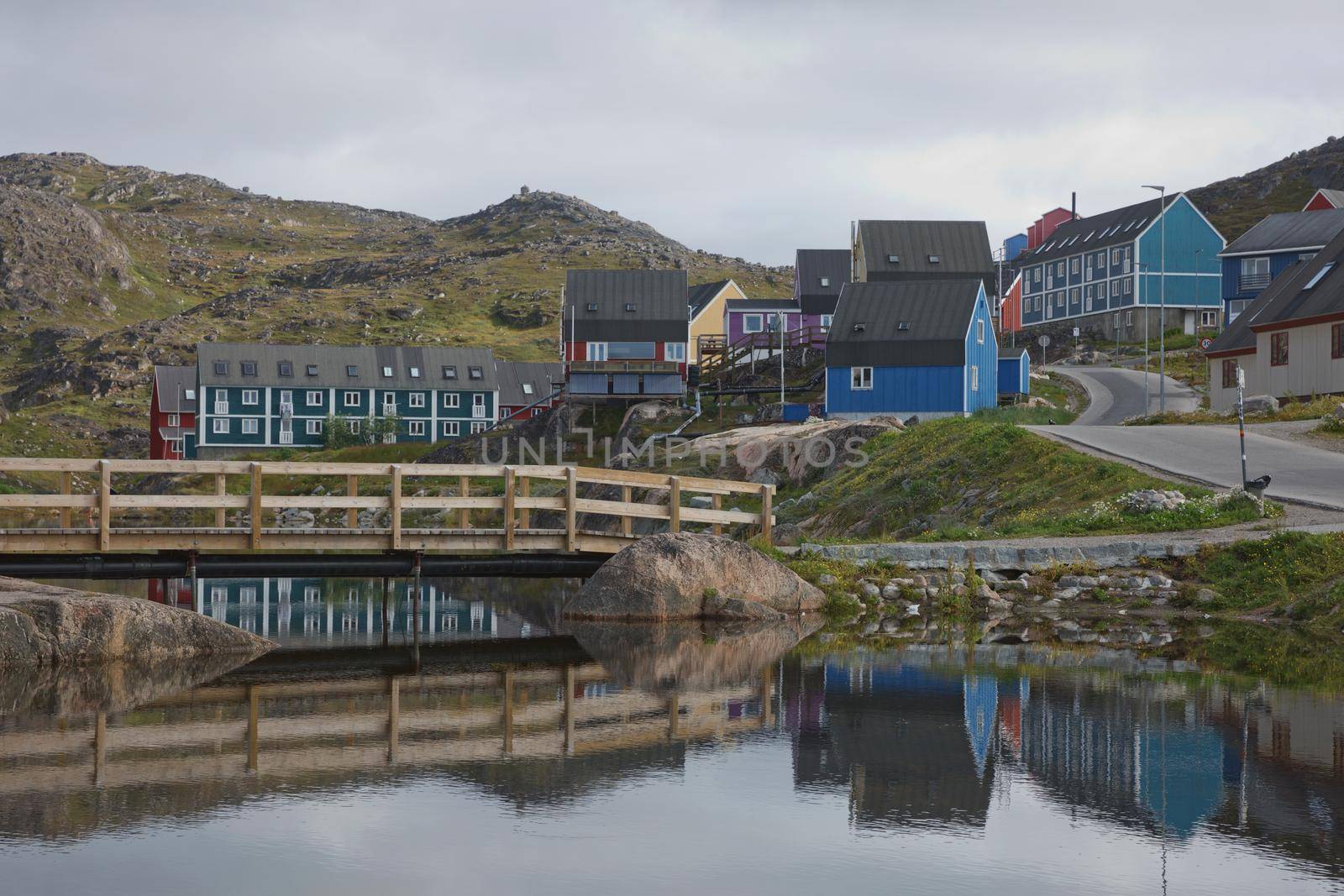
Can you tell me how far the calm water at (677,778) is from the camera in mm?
10086

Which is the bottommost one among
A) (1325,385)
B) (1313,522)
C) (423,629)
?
(423,629)

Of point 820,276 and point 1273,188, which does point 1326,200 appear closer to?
point 820,276

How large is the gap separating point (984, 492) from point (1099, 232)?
79119 millimetres

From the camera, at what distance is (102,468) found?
79.3ft

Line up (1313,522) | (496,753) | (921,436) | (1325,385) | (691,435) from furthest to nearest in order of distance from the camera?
1. (691,435)
2. (1325,385)
3. (921,436)
4. (1313,522)
5. (496,753)

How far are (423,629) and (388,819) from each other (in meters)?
15.5

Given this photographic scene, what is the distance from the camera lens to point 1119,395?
2741 inches

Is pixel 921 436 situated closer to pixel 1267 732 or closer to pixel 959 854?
pixel 1267 732

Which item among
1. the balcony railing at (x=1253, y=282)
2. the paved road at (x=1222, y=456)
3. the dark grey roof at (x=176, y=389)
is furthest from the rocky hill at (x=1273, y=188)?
the paved road at (x=1222, y=456)

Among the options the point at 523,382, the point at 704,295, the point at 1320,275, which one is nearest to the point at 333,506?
the point at 1320,275

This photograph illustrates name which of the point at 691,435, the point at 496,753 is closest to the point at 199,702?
the point at 496,753

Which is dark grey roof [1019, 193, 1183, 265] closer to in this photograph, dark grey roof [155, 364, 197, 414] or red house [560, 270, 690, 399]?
red house [560, 270, 690, 399]

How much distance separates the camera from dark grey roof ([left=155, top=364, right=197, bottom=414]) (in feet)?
349

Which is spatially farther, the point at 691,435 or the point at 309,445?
the point at 309,445
